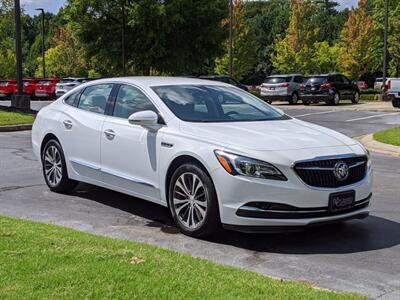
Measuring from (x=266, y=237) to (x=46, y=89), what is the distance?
3655 cm

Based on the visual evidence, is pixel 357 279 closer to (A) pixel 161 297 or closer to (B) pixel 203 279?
(B) pixel 203 279

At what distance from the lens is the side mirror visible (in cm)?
625

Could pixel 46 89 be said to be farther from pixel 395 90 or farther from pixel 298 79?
pixel 395 90

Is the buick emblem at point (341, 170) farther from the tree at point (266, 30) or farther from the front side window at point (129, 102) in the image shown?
the tree at point (266, 30)

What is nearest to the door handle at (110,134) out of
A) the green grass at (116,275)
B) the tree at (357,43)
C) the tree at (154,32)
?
the green grass at (116,275)

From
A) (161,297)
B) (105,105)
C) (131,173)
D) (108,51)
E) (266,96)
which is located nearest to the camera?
(161,297)

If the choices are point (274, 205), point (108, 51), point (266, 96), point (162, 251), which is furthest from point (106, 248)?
point (108, 51)

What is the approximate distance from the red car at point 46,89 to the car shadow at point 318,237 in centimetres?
3501

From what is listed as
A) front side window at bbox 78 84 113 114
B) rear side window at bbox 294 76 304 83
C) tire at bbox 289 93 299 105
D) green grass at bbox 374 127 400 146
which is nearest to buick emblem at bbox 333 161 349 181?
front side window at bbox 78 84 113 114

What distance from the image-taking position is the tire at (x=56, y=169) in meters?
7.85

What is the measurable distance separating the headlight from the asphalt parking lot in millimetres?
710

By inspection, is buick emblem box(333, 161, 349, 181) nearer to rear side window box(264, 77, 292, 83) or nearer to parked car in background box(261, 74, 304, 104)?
parked car in background box(261, 74, 304, 104)

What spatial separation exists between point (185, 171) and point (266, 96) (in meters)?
28.1

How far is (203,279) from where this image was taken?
4188mm
